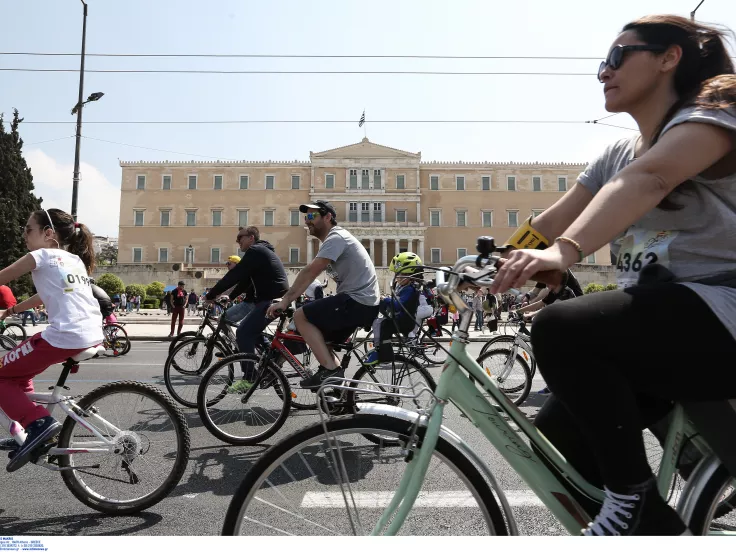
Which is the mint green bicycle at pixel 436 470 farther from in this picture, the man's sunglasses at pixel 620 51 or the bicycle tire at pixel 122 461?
the bicycle tire at pixel 122 461

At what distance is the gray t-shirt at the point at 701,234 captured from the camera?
1181 mm

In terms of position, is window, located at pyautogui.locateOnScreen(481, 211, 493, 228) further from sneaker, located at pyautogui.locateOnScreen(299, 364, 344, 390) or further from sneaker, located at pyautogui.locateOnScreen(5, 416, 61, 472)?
sneaker, located at pyautogui.locateOnScreen(5, 416, 61, 472)

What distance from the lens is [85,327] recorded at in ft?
9.14

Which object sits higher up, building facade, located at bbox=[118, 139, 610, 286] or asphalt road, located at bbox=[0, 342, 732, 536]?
building facade, located at bbox=[118, 139, 610, 286]

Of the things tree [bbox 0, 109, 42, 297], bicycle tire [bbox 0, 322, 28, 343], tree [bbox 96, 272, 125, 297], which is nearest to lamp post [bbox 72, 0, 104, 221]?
bicycle tire [bbox 0, 322, 28, 343]

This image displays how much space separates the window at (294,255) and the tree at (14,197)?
1232 inches

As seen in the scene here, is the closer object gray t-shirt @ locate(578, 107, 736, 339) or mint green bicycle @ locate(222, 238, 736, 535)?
gray t-shirt @ locate(578, 107, 736, 339)

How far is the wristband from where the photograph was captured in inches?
64.0

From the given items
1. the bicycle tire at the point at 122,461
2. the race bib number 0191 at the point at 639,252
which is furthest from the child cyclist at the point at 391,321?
the race bib number 0191 at the point at 639,252

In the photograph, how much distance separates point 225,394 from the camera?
166 inches

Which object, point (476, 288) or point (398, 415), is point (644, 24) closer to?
point (476, 288)

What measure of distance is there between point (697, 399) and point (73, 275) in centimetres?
277

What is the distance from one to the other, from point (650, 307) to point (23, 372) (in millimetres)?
2740

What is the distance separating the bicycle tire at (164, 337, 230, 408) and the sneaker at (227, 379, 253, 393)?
1.01 m
